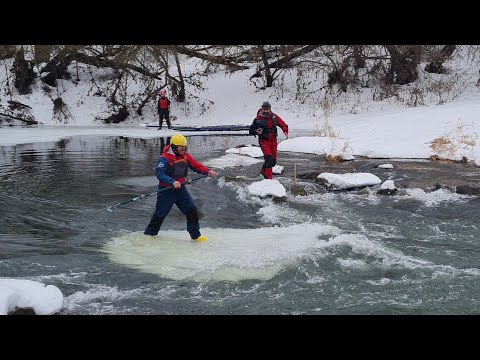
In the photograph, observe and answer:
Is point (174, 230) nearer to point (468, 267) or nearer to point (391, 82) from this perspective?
point (468, 267)

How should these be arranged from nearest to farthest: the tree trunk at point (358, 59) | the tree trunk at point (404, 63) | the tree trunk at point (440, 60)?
the tree trunk at point (440, 60) → the tree trunk at point (404, 63) → the tree trunk at point (358, 59)

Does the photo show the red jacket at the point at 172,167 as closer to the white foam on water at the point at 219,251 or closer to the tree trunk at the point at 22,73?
the white foam on water at the point at 219,251

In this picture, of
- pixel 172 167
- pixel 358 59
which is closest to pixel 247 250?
pixel 172 167

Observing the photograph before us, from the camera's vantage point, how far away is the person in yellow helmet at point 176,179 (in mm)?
7582

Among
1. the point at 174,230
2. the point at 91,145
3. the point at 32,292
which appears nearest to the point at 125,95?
the point at 91,145

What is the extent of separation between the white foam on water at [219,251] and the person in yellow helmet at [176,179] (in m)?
0.33

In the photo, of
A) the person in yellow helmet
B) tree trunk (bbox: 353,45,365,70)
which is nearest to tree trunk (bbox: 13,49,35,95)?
tree trunk (bbox: 353,45,365,70)

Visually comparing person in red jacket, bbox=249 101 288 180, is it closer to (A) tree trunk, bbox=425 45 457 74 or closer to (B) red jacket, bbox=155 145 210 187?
(B) red jacket, bbox=155 145 210 187

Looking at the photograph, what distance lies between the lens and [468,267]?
674cm

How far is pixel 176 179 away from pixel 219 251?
127 cm

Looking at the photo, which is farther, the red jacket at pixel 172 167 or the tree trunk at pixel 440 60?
the tree trunk at pixel 440 60

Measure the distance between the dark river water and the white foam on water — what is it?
0.02 meters

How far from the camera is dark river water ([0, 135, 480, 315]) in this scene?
5859 millimetres

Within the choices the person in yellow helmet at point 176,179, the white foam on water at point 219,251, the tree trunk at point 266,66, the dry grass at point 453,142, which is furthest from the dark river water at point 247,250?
the tree trunk at point 266,66
